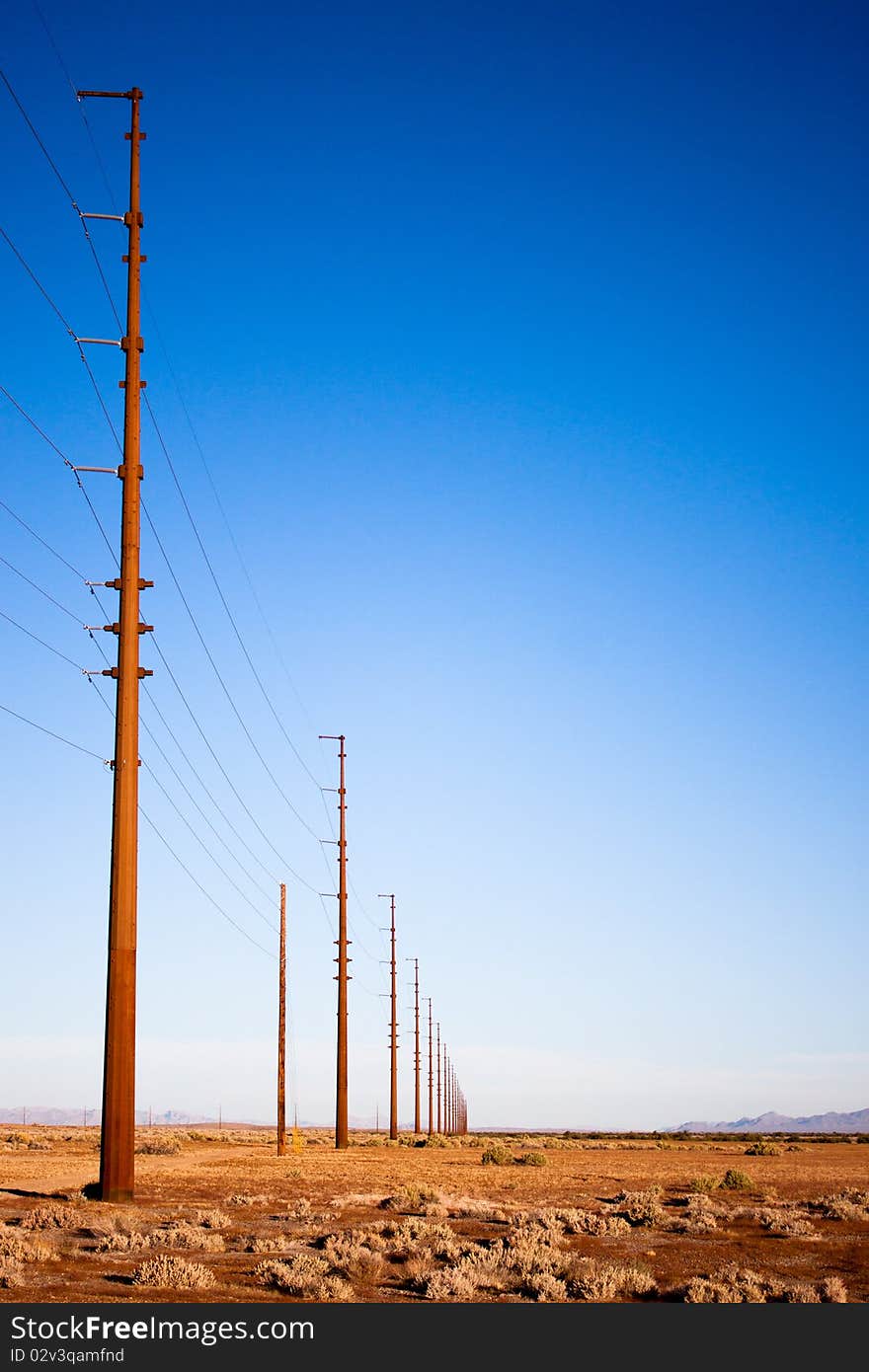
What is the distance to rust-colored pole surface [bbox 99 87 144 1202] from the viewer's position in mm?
23172

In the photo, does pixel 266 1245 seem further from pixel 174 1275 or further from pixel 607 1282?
pixel 607 1282

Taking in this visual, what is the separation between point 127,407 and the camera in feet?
85.5

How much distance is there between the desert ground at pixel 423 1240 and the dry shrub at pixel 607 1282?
25 millimetres

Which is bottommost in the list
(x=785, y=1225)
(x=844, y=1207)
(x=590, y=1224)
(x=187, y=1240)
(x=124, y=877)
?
(x=844, y=1207)

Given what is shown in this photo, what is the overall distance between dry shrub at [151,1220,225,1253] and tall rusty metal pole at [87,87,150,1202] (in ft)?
15.3

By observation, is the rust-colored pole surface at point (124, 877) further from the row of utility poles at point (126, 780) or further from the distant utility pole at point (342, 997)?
the distant utility pole at point (342, 997)

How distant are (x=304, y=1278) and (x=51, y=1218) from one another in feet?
22.7

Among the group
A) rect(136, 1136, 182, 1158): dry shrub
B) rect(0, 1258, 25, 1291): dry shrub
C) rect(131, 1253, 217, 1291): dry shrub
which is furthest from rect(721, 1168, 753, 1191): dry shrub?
rect(0, 1258, 25, 1291): dry shrub

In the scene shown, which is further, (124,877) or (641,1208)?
(124,877)

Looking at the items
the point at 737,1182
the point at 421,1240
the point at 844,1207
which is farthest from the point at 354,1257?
the point at 737,1182

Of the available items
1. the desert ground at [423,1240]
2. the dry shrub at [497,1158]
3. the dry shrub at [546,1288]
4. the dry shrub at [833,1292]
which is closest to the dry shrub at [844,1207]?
the desert ground at [423,1240]

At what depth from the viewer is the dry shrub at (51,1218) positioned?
19.2 metres

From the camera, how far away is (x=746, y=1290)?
14258 mm

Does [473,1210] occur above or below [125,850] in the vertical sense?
below
